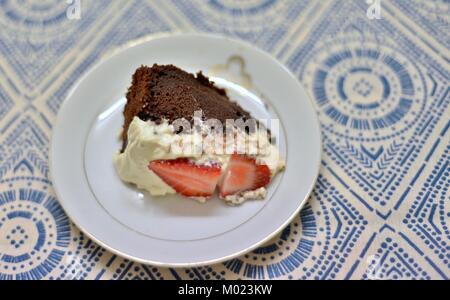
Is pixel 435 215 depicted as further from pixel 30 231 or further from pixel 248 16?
pixel 30 231

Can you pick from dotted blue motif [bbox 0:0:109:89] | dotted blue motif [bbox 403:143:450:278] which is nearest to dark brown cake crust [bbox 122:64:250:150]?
dotted blue motif [bbox 0:0:109:89]

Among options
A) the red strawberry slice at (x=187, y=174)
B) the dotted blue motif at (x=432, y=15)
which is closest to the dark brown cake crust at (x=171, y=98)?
the red strawberry slice at (x=187, y=174)

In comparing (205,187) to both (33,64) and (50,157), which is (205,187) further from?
(33,64)

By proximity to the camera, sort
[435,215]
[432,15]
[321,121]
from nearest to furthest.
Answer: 1. [435,215]
2. [321,121]
3. [432,15]

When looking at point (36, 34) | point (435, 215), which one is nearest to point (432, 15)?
point (435, 215)

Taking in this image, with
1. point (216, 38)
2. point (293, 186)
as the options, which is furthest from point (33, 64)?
point (293, 186)
